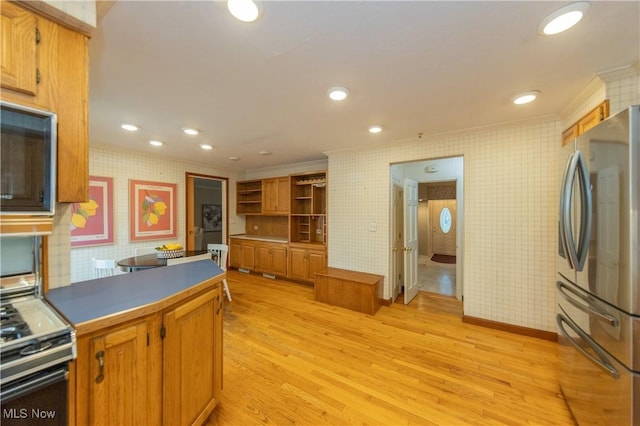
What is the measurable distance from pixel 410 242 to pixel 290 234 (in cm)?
227

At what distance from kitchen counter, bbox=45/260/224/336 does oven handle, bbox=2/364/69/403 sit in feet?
0.43

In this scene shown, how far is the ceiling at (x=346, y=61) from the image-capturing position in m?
1.23

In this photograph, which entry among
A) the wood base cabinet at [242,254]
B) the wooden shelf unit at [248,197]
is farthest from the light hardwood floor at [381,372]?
the wooden shelf unit at [248,197]

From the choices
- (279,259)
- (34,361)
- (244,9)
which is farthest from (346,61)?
(279,259)

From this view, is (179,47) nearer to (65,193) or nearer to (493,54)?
(65,193)

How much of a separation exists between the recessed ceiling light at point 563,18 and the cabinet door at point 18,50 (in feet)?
8.30

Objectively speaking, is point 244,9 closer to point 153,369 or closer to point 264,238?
point 153,369

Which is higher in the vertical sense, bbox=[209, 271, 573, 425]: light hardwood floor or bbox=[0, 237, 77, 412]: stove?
bbox=[0, 237, 77, 412]: stove

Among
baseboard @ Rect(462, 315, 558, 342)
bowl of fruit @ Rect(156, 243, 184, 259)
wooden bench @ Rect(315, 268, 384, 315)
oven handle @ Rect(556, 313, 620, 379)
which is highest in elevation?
bowl of fruit @ Rect(156, 243, 184, 259)

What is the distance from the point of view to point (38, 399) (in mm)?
829

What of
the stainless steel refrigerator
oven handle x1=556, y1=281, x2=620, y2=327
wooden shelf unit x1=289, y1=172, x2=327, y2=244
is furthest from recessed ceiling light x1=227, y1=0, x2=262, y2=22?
wooden shelf unit x1=289, y1=172, x2=327, y2=244

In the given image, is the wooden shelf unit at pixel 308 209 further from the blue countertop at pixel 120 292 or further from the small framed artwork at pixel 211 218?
the blue countertop at pixel 120 292

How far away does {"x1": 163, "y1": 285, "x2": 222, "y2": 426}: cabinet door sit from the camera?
122 cm

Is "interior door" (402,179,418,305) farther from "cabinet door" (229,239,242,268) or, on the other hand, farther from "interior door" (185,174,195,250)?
"interior door" (185,174,195,250)
